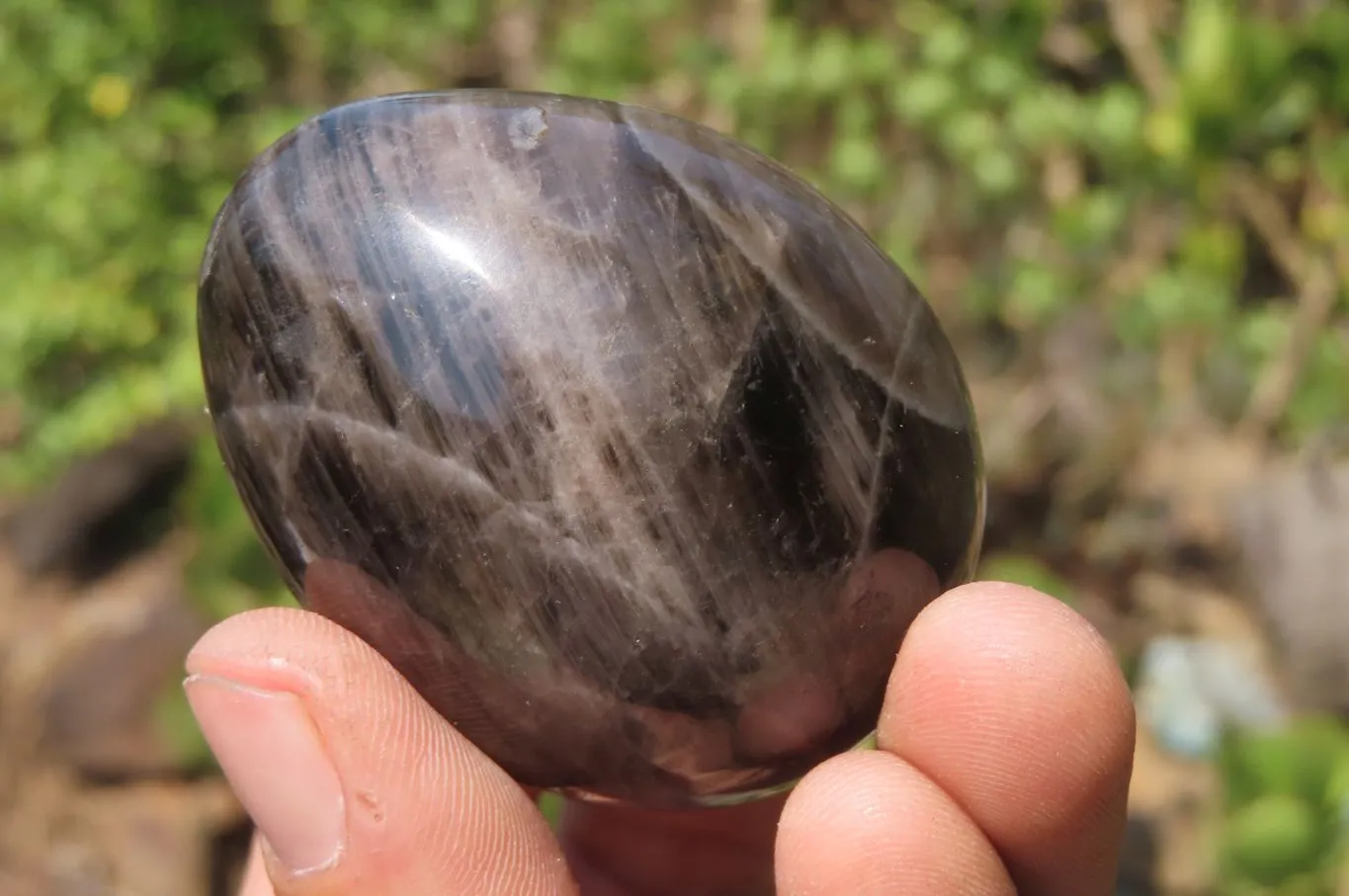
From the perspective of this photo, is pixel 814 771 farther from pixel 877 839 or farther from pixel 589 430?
pixel 589 430

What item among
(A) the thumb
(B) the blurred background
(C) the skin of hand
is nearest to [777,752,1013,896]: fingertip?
(C) the skin of hand

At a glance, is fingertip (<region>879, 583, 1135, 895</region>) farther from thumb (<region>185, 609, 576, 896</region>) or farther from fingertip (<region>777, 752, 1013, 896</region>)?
thumb (<region>185, 609, 576, 896</region>)

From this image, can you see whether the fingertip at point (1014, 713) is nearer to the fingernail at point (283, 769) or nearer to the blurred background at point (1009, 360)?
the fingernail at point (283, 769)

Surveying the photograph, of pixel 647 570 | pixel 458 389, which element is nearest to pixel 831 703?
pixel 647 570

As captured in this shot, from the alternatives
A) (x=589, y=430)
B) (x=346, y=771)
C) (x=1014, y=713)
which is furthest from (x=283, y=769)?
(x=1014, y=713)

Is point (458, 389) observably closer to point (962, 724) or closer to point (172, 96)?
point (962, 724)
